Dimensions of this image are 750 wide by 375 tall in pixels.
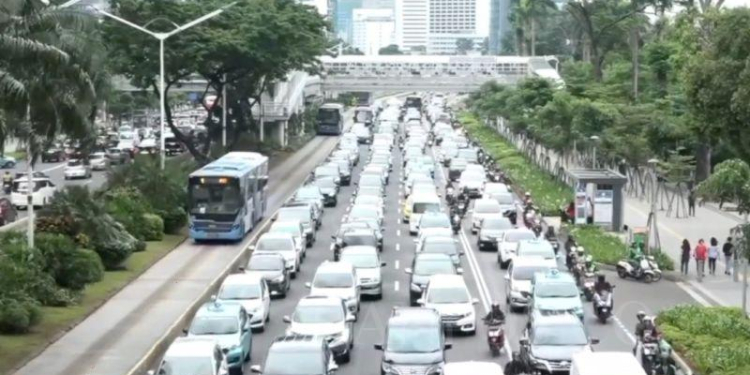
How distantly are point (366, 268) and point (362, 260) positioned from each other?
31 centimetres

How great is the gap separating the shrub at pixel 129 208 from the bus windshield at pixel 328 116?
66939mm

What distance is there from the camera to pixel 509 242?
151 ft

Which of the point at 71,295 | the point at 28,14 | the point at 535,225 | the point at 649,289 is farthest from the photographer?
the point at 535,225

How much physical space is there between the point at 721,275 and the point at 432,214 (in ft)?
36.6

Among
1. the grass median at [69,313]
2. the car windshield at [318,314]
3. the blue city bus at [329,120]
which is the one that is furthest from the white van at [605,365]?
the blue city bus at [329,120]

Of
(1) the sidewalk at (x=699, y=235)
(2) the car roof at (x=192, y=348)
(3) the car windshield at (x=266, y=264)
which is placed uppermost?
(2) the car roof at (x=192, y=348)

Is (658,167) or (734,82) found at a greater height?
(734,82)

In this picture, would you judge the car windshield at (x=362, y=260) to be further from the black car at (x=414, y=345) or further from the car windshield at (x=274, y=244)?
the black car at (x=414, y=345)

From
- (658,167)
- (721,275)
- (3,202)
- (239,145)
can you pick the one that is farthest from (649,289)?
(239,145)

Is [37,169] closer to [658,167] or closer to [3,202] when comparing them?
[3,202]

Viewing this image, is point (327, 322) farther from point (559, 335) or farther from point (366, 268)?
point (366, 268)

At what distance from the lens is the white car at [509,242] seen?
45.5 metres

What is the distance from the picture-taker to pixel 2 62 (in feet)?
98.4

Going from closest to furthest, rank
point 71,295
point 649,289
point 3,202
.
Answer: point 71,295 < point 649,289 < point 3,202
